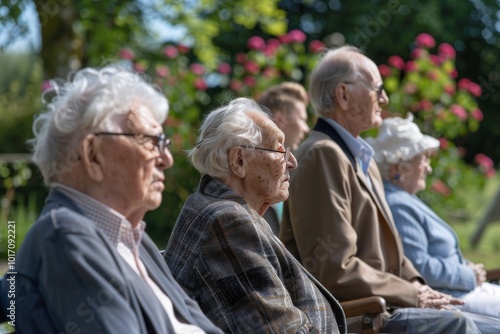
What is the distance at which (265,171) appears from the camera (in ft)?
11.1

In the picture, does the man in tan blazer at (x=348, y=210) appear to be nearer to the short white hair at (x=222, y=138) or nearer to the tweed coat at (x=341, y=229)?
the tweed coat at (x=341, y=229)

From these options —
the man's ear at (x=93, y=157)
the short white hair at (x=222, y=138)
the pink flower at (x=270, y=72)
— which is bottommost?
the pink flower at (x=270, y=72)

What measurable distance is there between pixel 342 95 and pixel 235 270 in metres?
1.62

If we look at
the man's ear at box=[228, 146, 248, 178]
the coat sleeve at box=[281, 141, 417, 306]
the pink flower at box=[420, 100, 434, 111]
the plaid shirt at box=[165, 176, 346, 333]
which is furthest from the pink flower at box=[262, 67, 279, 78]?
the plaid shirt at box=[165, 176, 346, 333]

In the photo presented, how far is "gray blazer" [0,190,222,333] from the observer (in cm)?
228

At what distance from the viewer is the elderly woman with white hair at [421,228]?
4.50 m

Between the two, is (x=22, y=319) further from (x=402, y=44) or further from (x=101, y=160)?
(x=402, y=44)

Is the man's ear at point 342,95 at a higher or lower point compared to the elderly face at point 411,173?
higher

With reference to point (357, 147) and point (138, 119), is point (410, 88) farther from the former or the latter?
point (138, 119)

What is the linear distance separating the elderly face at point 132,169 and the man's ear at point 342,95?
6.37 feet

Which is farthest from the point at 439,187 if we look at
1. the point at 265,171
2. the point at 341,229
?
the point at 265,171

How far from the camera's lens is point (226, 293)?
10.0 feet

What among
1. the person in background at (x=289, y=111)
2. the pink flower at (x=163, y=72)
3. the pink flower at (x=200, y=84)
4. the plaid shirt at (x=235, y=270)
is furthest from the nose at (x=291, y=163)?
the pink flower at (x=163, y=72)

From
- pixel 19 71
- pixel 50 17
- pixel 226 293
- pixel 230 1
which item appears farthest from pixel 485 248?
pixel 19 71
